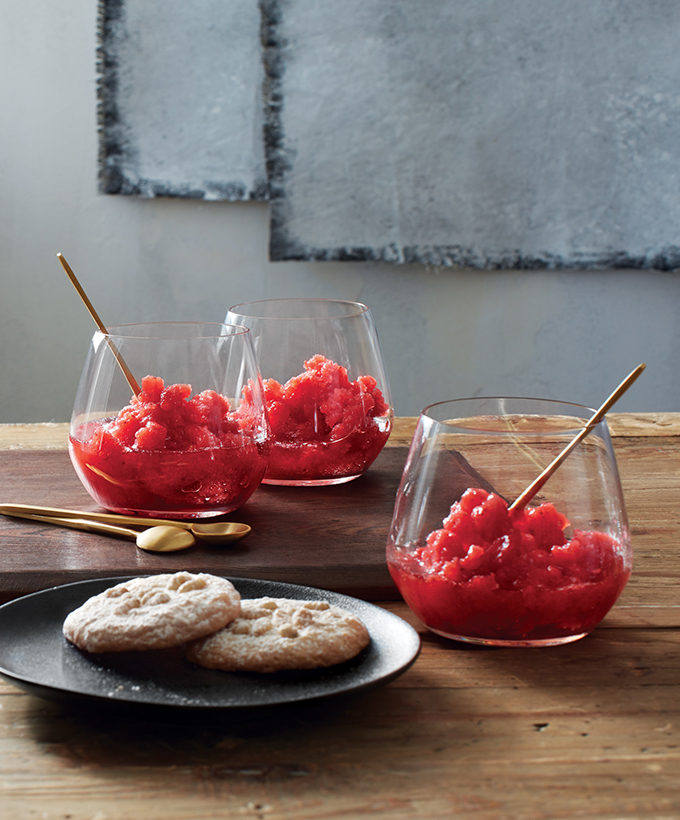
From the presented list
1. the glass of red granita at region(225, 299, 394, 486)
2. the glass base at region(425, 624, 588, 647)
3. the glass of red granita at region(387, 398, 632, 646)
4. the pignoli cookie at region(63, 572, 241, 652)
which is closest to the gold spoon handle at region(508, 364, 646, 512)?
the glass of red granita at region(387, 398, 632, 646)

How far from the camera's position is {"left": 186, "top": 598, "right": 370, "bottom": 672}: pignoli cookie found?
0.56m

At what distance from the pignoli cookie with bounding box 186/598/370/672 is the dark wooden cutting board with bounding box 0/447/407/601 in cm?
19

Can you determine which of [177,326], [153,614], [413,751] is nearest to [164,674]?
[153,614]

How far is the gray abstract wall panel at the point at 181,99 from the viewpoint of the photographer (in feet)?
8.50

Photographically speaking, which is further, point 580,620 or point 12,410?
point 12,410

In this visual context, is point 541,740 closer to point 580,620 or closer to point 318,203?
point 580,620

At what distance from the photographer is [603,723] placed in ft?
1.83

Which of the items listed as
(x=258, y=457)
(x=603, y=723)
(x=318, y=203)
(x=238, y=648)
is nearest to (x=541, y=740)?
(x=603, y=723)

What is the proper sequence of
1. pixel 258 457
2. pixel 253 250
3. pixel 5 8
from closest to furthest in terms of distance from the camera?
1. pixel 258 457
2. pixel 5 8
3. pixel 253 250

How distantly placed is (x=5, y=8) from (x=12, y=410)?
1.28 meters

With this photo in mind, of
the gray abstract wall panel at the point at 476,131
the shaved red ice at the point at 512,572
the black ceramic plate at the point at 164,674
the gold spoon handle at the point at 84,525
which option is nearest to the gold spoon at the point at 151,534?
the gold spoon handle at the point at 84,525

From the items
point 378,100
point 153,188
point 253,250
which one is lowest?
point 253,250

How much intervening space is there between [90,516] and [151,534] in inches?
4.5

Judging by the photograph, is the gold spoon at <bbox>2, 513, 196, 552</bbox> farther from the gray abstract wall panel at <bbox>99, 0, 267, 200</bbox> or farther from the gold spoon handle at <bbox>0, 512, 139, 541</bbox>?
the gray abstract wall panel at <bbox>99, 0, 267, 200</bbox>
